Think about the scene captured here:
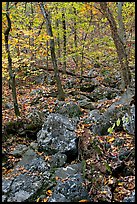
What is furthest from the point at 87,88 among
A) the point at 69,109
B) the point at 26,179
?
the point at 26,179

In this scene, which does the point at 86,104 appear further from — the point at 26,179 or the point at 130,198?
the point at 130,198

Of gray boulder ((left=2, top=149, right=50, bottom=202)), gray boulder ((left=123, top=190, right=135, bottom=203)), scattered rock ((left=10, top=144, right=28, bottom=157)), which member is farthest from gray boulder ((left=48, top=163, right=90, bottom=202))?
scattered rock ((left=10, top=144, right=28, bottom=157))

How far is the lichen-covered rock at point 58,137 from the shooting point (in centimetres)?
764

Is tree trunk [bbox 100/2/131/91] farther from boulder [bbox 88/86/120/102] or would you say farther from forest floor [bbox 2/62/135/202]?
forest floor [bbox 2/62/135/202]

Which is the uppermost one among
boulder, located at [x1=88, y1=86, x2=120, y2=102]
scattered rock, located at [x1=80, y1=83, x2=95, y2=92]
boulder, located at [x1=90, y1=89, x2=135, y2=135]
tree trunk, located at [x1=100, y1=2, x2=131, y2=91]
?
tree trunk, located at [x1=100, y1=2, x2=131, y2=91]

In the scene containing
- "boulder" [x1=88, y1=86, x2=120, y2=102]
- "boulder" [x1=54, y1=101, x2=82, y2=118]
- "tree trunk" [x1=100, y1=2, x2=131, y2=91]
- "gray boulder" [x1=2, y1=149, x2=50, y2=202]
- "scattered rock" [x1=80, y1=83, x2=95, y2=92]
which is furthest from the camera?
"scattered rock" [x1=80, y1=83, x2=95, y2=92]

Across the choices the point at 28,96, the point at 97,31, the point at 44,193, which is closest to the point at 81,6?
the point at 28,96

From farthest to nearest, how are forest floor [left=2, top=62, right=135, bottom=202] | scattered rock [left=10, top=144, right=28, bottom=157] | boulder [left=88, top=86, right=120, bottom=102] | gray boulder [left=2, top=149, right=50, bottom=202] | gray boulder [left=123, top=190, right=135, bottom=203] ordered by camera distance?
1. boulder [left=88, top=86, right=120, bottom=102]
2. scattered rock [left=10, top=144, right=28, bottom=157]
3. gray boulder [left=2, top=149, right=50, bottom=202]
4. forest floor [left=2, top=62, right=135, bottom=202]
5. gray boulder [left=123, top=190, right=135, bottom=203]

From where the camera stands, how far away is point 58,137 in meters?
7.92

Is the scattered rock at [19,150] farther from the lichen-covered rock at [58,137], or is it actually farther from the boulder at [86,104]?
the boulder at [86,104]

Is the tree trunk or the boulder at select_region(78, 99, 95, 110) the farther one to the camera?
the boulder at select_region(78, 99, 95, 110)

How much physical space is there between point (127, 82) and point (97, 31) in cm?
1047

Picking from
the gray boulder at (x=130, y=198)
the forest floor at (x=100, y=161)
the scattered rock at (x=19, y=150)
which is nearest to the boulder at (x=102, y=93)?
the forest floor at (x=100, y=161)

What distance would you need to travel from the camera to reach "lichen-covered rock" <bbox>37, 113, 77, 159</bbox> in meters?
7.64
